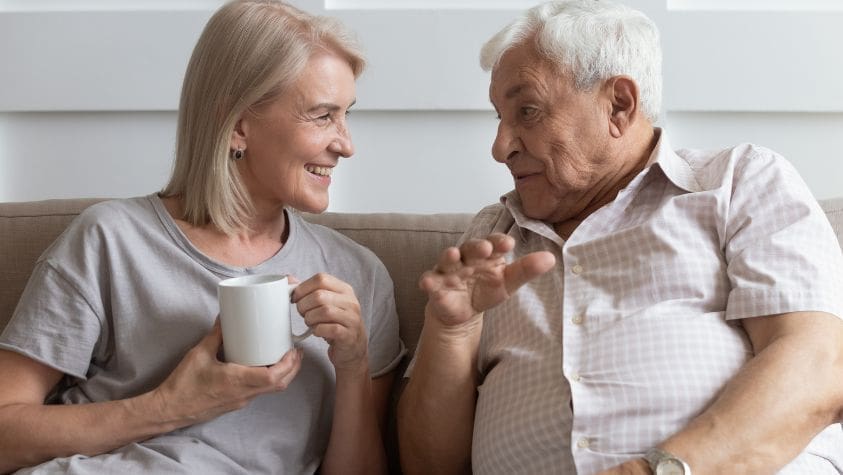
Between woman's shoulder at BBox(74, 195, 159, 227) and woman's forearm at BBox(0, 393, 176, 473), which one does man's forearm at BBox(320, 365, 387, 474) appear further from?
woman's shoulder at BBox(74, 195, 159, 227)

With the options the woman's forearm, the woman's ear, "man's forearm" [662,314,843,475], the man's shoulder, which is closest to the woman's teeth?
the woman's ear

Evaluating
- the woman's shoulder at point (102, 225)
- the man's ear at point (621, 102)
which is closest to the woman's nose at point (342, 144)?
the woman's shoulder at point (102, 225)

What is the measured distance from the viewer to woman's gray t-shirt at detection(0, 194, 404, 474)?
4.69ft

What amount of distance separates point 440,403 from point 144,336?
1.68ft

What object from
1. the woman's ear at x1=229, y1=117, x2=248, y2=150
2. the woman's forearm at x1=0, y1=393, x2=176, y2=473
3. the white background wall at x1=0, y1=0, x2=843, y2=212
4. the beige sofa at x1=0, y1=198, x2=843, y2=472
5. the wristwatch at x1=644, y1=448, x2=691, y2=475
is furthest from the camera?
the white background wall at x1=0, y1=0, x2=843, y2=212

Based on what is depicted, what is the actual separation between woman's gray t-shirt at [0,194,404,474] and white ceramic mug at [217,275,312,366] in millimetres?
211

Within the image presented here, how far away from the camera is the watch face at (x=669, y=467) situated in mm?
1205

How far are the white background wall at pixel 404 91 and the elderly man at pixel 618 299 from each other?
0.47 metres

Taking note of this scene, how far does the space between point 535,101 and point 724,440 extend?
2.11 feet

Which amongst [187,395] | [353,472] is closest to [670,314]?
[353,472]

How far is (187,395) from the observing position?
1387mm

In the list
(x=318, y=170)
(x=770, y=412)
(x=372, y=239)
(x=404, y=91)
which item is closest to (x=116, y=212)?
(x=318, y=170)

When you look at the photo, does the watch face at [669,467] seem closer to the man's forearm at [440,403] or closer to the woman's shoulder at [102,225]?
the man's forearm at [440,403]

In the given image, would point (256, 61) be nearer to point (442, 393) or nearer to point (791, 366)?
point (442, 393)
